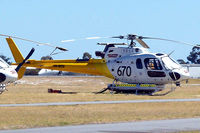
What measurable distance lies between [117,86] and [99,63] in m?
2.60

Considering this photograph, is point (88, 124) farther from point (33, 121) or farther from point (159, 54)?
point (159, 54)

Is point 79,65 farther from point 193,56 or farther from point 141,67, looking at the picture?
point 193,56

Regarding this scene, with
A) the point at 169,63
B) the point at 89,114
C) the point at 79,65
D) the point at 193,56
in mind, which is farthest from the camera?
the point at 193,56

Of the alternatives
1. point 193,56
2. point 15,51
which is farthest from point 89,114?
point 193,56

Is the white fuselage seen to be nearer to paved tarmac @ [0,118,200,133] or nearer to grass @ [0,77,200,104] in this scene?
grass @ [0,77,200,104]

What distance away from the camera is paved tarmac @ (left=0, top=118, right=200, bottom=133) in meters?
17.9

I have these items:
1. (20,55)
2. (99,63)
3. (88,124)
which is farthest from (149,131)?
(20,55)

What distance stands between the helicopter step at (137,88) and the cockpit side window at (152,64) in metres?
1.43

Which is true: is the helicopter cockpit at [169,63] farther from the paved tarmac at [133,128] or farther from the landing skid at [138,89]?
the paved tarmac at [133,128]

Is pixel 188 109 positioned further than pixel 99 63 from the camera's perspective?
No

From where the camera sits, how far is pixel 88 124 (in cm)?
2030

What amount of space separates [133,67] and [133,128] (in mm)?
21077

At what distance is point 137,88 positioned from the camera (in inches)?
1563

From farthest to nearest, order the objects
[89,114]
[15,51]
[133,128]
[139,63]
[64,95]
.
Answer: [15,51]
[139,63]
[64,95]
[89,114]
[133,128]
